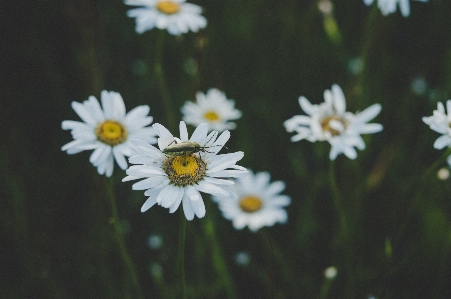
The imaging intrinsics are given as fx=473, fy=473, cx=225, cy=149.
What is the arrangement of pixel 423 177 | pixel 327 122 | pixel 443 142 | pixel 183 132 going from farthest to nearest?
pixel 327 122, pixel 423 177, pixel 443 142, pixel 183 132

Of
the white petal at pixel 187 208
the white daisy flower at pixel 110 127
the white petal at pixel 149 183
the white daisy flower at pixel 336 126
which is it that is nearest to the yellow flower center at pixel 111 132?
the white daisy flower at pixel 110 127

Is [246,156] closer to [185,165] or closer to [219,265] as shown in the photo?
[219,265]

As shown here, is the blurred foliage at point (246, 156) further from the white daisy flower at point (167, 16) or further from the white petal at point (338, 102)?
the white petal at point (338, 102)

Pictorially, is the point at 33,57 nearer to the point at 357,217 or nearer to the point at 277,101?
the point at 277,101

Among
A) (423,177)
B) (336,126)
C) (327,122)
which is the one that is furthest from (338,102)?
(423,177)

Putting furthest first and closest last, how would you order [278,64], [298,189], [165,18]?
[278,64], [298,189], [165,18]

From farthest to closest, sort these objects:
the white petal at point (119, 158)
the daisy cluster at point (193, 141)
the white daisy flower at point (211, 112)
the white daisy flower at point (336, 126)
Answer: the white daisy flower at point (211, 112) → the white daisy flower at point (336, 126) → the white petal at point (119, 158) → the daisy cluster at point (193, 141)

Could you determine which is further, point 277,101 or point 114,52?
point 114,52

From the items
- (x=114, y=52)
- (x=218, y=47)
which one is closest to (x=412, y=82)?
(x=218, y=47)
